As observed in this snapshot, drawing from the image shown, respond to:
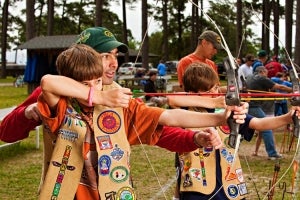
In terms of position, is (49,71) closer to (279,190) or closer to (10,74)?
(279,190)

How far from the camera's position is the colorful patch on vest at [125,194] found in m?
2.25

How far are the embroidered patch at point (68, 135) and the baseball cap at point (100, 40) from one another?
510mm

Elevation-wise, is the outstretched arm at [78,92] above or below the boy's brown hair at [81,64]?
below

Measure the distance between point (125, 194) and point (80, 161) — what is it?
24cm

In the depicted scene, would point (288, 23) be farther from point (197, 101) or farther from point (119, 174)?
point (119, 174)

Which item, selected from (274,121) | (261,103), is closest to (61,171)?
(274,121)

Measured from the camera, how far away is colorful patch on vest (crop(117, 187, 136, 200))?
225cm

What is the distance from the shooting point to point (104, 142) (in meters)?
2.27

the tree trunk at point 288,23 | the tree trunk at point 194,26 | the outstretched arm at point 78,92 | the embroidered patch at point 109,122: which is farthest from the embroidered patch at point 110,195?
the tree trunk at point 194,26

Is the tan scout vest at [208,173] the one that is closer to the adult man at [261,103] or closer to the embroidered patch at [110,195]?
the embroidered patch at [110,195]

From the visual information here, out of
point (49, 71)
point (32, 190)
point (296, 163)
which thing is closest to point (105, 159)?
point (296, 163)

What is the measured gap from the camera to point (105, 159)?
2.25 m

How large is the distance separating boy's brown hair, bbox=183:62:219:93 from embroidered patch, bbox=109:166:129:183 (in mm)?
1101

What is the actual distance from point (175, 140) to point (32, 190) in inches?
147
